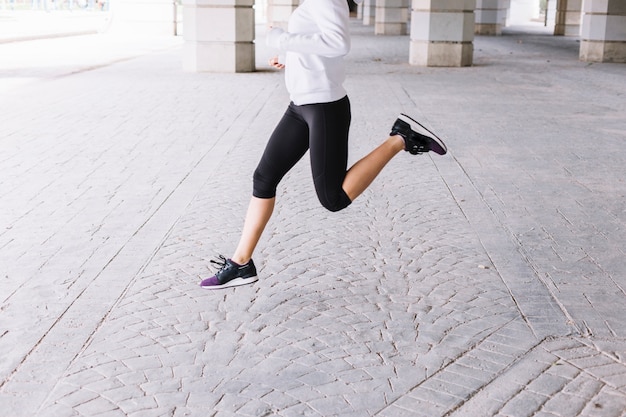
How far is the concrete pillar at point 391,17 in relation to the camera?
38.6m

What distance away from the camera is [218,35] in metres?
18.9

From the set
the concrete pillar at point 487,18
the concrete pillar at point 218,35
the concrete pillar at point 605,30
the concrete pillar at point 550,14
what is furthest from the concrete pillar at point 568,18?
the concrete pillar at point 218,35

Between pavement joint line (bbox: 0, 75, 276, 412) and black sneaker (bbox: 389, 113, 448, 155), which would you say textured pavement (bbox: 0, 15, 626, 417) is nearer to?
pavement joint line (bbox: 0, 75, 276, 412)

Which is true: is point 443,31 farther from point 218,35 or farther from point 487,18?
point 487,18

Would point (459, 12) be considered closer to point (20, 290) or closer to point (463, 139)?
point (463, 139)

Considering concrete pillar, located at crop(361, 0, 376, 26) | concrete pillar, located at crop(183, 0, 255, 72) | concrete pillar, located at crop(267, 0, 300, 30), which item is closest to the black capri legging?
concrete pillar, located at crop(183, 0, 255, 72)

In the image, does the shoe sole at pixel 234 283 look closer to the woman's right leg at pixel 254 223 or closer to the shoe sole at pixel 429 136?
the woman's right leg at pixel 254 223

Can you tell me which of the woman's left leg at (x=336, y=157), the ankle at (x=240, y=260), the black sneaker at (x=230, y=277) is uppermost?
the woman's left leg at (x=336, y=157)

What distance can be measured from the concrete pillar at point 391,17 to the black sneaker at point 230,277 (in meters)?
34.5

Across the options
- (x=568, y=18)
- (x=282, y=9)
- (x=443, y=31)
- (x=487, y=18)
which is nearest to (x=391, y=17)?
(x=487, y=18)

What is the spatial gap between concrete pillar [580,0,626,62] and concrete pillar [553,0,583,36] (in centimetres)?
1786

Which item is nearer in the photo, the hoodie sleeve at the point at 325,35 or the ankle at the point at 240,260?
the hoodie sleeve at the point at 325,35

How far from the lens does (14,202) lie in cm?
721

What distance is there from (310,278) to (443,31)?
16.8 meters
